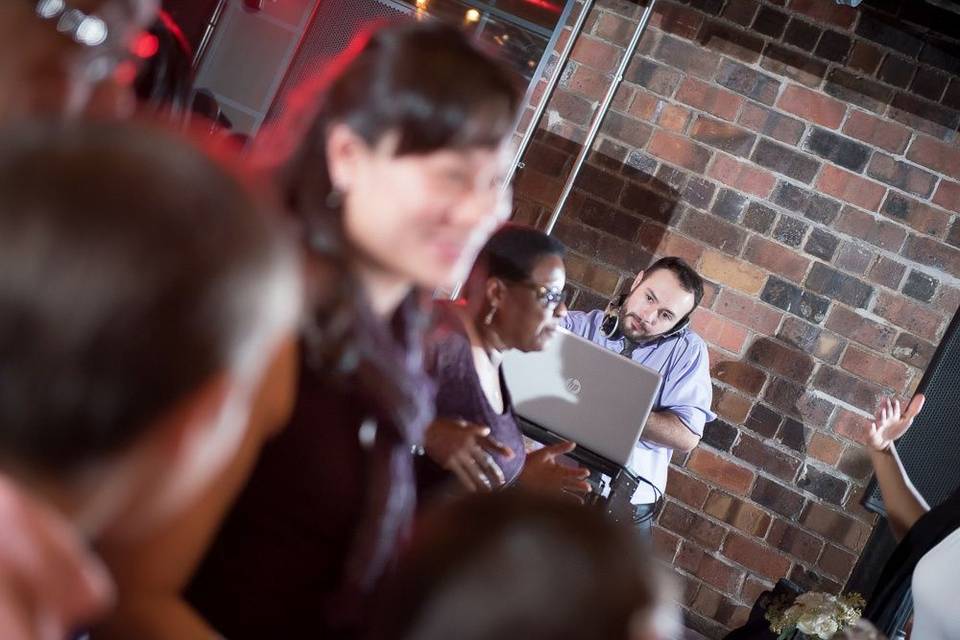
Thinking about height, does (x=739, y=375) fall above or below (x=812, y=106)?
below

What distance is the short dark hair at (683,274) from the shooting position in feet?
12.3

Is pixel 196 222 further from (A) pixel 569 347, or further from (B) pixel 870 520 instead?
(B) pixel 870 520

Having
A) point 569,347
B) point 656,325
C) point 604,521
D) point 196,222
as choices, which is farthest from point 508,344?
point 656,325

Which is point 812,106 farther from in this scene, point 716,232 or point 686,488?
point 686,488

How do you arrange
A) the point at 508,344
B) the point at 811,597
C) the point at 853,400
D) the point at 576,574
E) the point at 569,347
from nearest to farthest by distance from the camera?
Result: 1. the point at 576,574
2. the point at 508,344
3. the point at 569,347
4. the point at 811,597
5. the point at 853,400

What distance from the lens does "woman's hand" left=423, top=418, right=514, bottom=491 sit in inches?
54.1

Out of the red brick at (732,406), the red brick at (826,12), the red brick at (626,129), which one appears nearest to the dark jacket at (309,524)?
the red brick at (732,406)

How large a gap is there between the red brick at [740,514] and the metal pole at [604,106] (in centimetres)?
125

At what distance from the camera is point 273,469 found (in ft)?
3.03

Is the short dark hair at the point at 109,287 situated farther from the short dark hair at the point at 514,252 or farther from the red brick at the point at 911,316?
the red brick at the point at 911,316

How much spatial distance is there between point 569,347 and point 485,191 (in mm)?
1832

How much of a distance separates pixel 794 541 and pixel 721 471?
387 mm

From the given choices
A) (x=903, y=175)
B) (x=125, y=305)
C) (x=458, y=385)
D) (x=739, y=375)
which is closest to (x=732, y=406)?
(x=739, y=375)

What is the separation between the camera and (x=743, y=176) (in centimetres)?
412
